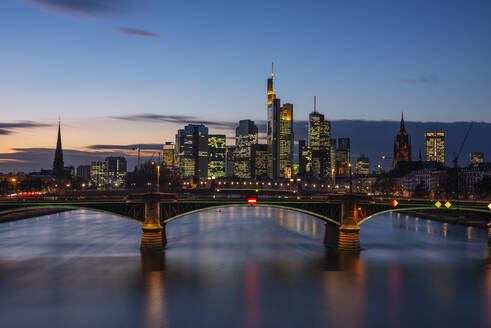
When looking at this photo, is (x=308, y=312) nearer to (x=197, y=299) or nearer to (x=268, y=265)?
(x=197, y=299)

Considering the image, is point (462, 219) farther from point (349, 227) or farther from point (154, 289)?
point (154, 289)

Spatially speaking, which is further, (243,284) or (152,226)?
(152,226)

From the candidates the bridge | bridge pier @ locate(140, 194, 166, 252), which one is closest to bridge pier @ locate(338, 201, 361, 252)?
the bridge

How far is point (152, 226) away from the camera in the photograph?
79188 mm

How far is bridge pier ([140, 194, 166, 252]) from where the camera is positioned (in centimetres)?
7812

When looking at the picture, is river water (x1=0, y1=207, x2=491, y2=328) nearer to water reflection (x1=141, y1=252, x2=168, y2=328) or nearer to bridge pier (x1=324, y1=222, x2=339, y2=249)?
water reflection (x1=141, y1=252, x2=168, y2=328)

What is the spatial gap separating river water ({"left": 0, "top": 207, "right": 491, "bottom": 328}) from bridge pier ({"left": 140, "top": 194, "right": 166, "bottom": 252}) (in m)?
2.43

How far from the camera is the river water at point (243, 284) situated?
47.5m

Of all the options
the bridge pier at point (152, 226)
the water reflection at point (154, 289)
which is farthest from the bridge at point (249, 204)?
the water reflection at point (154, 289)

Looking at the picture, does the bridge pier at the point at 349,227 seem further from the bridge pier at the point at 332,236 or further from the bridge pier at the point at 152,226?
the bridge pier at the point at 152,226

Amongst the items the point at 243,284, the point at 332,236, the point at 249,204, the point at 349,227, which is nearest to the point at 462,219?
the point at 332,236

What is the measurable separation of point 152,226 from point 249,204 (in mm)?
16280

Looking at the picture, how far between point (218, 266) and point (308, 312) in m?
22.6

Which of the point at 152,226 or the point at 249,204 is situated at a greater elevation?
the point at 249,204
